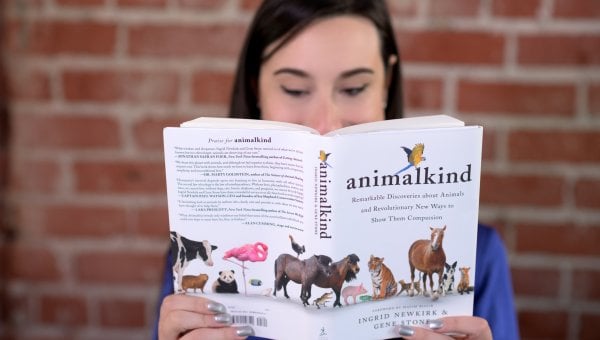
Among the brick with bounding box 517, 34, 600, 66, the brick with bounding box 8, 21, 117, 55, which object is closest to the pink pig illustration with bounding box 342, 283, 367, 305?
the brick with bounding box 517, 34, 600, 66

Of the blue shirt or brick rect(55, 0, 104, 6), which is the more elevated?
brick rect(55, 0, 104, 6)

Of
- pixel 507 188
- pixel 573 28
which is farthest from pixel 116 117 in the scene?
pixel 573 28

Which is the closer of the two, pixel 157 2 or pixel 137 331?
pixel 157 2

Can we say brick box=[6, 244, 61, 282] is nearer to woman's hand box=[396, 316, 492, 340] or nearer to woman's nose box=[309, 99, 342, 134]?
woman's nose box=[309, 99, 342, 134]

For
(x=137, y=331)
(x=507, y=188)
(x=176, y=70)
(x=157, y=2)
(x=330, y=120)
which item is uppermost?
(x=157, y=2)

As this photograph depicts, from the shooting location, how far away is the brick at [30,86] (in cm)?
135

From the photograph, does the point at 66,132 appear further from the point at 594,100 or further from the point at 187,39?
the point at 594,100

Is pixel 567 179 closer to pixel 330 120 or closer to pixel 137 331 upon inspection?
pixel 330 120

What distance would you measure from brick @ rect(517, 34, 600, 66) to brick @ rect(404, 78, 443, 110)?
0.17 m

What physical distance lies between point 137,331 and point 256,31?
0.76 metres

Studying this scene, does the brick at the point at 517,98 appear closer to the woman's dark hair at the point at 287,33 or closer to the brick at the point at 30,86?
the woman's dark hair at the point at 287,33

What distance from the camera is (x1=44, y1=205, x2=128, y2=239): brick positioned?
1.40 metres

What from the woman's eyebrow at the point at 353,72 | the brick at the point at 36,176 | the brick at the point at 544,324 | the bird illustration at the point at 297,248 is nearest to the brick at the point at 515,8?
the woman's eyebrow at the point at 353,72

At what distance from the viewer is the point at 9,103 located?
53.9 inches
